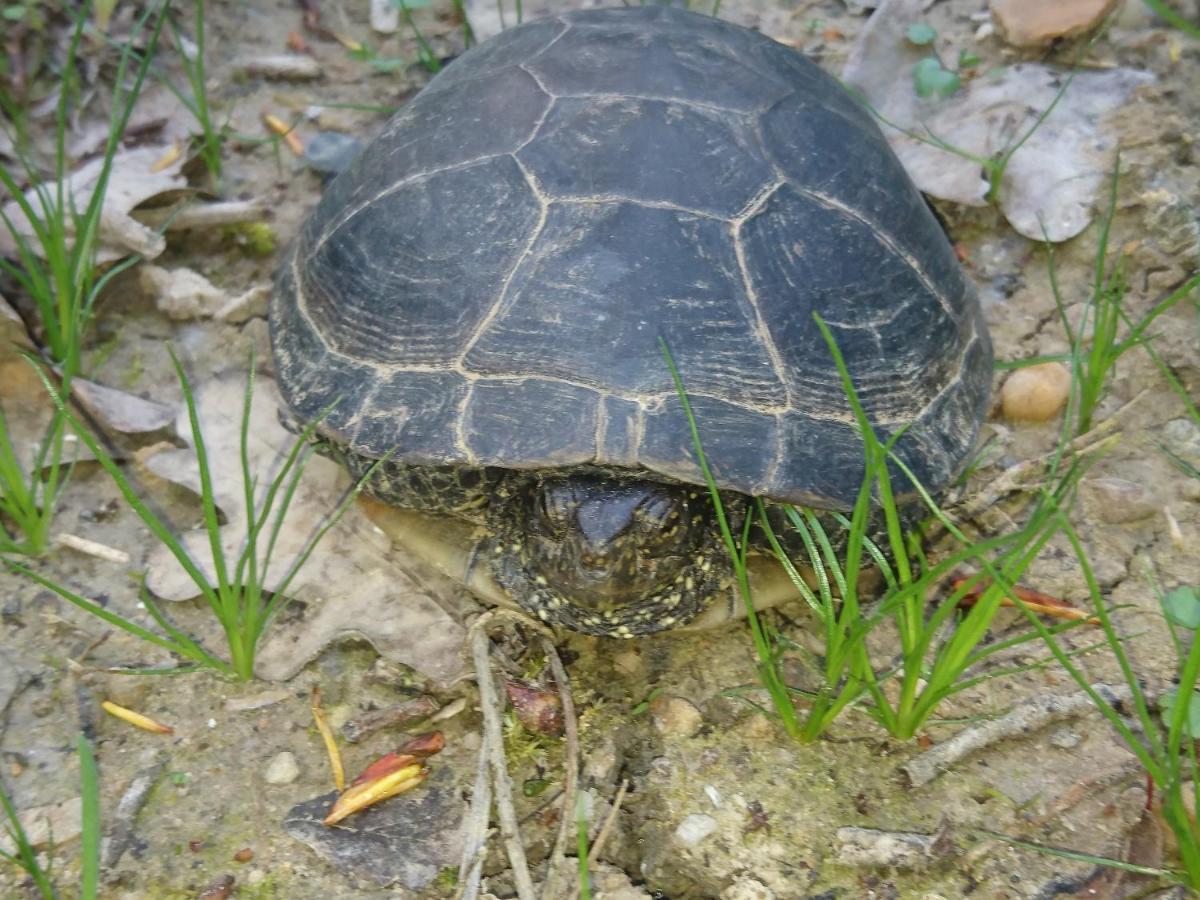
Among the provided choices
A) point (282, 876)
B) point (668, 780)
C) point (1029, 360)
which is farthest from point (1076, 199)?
point (282, 876)

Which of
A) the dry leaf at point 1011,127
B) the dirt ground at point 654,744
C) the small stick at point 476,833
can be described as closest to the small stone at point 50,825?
the dirt ground at point 654,744

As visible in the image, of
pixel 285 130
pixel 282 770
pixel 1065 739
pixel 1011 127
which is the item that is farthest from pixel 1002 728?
pixel 285 130

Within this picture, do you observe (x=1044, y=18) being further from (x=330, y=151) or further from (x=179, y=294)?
(x=179, y=294)

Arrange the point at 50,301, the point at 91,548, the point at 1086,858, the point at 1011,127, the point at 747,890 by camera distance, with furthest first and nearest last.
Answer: the point at 1011,127
the point at 50,301
the point at 91,548
the point at 747,890
the point at 1086,858

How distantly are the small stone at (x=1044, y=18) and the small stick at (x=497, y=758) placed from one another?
2.51m

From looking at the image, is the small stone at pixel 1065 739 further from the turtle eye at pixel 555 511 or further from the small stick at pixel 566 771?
the turtle eye at pixel 555 511

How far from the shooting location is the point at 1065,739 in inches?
78.3

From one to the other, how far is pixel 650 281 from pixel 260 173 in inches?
68.7

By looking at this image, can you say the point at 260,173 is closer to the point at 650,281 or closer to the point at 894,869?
the point at 650,281

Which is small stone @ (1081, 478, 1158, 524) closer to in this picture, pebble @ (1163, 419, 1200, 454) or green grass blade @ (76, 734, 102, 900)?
pebble @ (1163, 419, 1200, 454)

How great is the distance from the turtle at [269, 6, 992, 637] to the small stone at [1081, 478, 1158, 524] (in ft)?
1.14

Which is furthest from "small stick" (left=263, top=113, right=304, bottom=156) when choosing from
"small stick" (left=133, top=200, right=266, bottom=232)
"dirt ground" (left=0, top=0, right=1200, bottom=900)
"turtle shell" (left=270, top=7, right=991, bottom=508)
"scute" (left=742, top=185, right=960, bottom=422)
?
"scute" (left=742, top=185, right=960, bottom=422)

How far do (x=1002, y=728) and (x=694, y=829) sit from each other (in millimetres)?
610

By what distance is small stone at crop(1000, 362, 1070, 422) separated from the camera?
2594 millimetres
